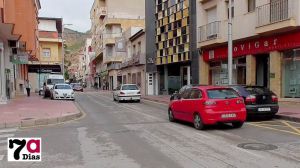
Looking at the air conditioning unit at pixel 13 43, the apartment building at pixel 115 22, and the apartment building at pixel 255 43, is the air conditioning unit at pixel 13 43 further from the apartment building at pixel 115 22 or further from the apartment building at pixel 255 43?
the apartment building at pixel 115 22

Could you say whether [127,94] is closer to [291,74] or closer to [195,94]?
[291,74]

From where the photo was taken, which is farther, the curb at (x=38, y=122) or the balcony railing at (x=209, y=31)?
the balcony railing at (x=209, y=31)

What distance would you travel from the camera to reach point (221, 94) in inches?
518

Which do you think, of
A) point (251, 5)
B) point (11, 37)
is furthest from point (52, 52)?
point (251, 5)

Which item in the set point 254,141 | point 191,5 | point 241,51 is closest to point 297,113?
point 254,141

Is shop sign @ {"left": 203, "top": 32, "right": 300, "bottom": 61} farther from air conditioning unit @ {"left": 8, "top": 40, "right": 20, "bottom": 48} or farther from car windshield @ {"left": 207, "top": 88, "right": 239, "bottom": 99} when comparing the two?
air conditioning unit @ {"left": 8, "top": 40, "right": 20, "bottom": 48}

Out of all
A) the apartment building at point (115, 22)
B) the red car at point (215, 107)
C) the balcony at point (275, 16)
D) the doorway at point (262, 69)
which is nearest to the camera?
the red car at point (215, 107)

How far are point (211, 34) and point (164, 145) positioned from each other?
18439 millimetres

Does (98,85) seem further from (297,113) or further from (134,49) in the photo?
(297,113)

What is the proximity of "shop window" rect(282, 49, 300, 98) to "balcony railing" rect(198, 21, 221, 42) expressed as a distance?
6144 millimetres

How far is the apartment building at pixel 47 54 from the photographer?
2324 inches

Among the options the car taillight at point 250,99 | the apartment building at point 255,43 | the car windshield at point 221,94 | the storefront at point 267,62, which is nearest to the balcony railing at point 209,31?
the apartment building at point 255,43

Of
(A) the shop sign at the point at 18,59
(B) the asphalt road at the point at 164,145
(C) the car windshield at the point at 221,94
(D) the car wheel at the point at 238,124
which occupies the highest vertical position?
(A) the shop sign at the point at 18,59

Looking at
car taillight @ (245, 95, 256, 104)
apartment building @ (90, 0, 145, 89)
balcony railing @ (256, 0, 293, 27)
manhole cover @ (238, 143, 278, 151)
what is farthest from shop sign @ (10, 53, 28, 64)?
apartment building @ (90, 0, 145, 89)
